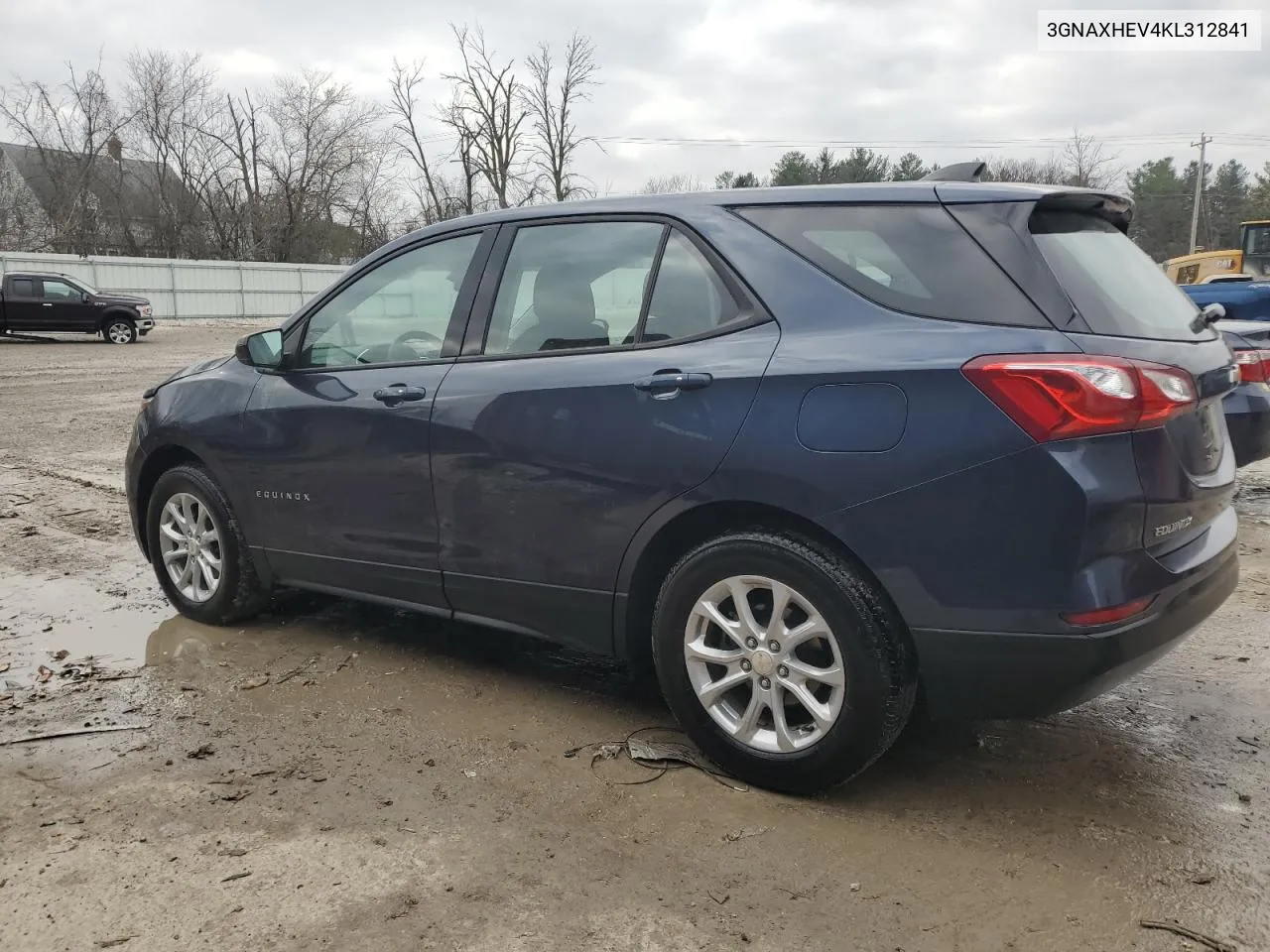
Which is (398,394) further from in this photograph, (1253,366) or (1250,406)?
(1253,366)

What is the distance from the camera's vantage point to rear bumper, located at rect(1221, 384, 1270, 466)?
5379 millimetres

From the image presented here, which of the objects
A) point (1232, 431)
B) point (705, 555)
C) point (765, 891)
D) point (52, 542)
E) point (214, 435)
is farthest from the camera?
point (52, 542)

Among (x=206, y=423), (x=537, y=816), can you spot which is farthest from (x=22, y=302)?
(x=537, y=816)

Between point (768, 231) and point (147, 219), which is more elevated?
point (147, 219)

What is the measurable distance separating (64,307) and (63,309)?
5 centimetres

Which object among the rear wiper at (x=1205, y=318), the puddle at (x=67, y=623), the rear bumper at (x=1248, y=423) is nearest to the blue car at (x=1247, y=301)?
the rear bumper at (x=1248, y=423)

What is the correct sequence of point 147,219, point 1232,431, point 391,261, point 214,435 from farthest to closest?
point 147,219 < point 1232,431 < point 214,435 < point 391,261

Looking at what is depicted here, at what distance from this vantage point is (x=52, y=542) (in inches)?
247

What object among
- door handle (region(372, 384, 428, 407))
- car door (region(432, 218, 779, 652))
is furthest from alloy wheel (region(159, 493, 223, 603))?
car door (region(432, 218, 779, 652))

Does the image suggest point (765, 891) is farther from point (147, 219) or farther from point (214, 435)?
point (147, 219)

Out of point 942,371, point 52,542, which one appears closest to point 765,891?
point 942,371

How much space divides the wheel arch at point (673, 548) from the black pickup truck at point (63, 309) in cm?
2560

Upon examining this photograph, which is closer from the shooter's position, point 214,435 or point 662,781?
point 662,781

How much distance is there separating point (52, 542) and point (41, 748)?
331 centimetres
